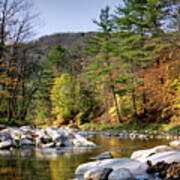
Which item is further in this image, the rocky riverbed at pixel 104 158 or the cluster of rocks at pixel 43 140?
the cluster of rocks at pixel 43 140

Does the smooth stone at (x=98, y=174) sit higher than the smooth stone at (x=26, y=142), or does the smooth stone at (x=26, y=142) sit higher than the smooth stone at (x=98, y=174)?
the smooth stone at (x=98, y=174)

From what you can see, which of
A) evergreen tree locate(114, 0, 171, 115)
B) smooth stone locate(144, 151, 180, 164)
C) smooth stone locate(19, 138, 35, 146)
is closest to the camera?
smooth stone locate(144, 151, 180, 164)

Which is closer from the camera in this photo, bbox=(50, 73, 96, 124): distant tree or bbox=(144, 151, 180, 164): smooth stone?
bbox=(144, 151, 180, 164): smooth stone

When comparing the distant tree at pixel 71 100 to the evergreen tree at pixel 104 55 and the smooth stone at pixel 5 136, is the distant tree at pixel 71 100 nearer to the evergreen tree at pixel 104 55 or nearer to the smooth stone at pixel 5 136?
the evergreen tree at pixel 104 55

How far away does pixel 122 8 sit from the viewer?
70.9ft

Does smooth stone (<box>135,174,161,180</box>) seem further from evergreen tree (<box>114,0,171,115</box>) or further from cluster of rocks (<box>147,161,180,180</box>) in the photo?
evergreen tree (<box>114,0,171,115</box>)

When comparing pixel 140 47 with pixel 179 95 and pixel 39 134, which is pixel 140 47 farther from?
pixel 39 134

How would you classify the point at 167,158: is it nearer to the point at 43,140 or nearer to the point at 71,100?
the point at 43,140

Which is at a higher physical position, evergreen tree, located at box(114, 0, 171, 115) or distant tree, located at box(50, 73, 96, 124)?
evergreen tree, located at box(114, 0, 171, 115)

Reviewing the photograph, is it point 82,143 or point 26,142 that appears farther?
point 26,142

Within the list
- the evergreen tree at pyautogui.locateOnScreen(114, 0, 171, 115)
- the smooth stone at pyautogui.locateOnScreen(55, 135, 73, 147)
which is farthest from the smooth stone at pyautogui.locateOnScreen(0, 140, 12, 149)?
the evergreen tree at pyautogui.locateOnScreen(114, 0, 171, 115)

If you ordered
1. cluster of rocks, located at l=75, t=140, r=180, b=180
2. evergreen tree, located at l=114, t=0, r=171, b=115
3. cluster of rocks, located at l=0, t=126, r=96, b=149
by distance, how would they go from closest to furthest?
1. cluster of rocks, located at l=75, t=140, r=180, b=180
2. cluster of rocks, located at l=0, t=126, r=96, b=149
3. evergreen tree, located at l=114, t=0, r=171, b=115

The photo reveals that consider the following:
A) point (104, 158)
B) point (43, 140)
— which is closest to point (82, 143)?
point (43, 140)

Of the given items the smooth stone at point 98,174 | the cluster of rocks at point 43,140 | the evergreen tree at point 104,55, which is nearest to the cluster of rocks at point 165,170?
the smooth stone at point 98,174
